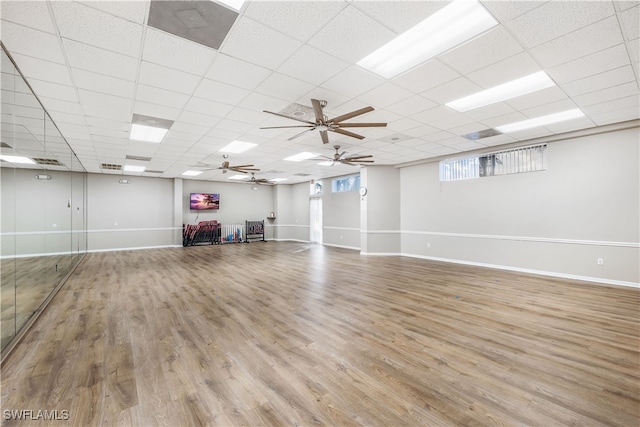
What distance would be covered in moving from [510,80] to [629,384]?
10.7 ft

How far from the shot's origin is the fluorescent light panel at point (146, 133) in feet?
16.5

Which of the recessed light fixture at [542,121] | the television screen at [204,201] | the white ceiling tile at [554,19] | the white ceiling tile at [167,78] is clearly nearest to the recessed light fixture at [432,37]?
the white ceiling tile at [554,19]

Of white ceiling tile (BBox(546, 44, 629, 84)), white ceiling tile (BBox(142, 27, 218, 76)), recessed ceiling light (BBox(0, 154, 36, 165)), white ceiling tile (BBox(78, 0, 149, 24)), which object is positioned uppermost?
white ceiling tile (BBox(78, 0, 149, 24))

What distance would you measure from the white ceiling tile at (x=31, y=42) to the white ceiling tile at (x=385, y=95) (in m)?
3.33

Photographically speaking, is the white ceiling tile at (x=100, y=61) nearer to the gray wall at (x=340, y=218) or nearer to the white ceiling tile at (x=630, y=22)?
the white ceiling tile at (x=630, y=22)

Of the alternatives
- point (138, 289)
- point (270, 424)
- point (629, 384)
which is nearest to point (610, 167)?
point (629, 384)

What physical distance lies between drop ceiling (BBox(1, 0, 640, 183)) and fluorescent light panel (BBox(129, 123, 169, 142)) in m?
0.16

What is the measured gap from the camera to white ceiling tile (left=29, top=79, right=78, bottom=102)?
10.9 ft

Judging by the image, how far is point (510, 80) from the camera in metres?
3.39

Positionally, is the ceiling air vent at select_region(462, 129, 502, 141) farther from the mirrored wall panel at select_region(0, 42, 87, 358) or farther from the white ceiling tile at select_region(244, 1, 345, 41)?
the mirrored wall panel at select_region(0, 42, 87, 358)

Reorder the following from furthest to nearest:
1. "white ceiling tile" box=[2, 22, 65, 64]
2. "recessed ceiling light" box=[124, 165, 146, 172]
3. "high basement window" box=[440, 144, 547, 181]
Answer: "recessed ceiling light" box=[124, 165, 146, 172] → "high basement window" box=[440, 144, 547, 181] → "white ceiling tile" box=[2, 22, 65, 64]

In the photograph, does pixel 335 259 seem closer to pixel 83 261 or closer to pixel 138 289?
pixel 138 289

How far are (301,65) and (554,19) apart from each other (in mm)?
2322

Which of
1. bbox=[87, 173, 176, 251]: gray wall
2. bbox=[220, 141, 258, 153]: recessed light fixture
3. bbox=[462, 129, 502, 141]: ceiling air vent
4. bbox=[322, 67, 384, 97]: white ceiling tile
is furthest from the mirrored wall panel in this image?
bbox=[462, 129, 502, 141]: ceiling air vent
